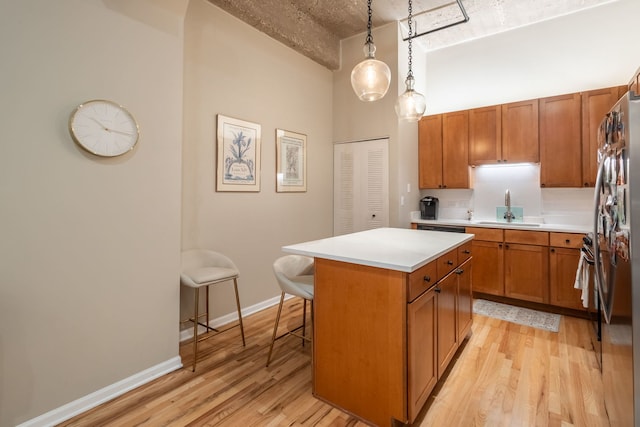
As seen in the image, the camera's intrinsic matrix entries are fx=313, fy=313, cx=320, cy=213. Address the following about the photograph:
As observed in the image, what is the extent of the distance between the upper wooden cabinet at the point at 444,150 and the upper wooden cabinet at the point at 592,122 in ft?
3.79

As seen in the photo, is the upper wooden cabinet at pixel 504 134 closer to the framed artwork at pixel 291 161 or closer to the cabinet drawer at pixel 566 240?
the cabinet drawer at pixel 566 240

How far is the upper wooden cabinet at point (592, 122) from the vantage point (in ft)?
10.5

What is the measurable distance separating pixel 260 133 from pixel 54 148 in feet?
6.47

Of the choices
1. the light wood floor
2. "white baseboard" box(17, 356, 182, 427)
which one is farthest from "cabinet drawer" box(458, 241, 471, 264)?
"white baseboard" box(17, 356, 182, 427)

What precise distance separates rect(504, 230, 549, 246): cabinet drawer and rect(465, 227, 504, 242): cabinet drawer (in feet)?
0.20

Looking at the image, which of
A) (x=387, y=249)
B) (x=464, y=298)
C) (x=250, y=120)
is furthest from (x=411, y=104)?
(x=250, y=120)

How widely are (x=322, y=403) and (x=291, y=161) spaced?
269 cm

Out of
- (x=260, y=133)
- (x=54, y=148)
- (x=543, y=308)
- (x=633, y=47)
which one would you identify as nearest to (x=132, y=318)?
(x=54, y=148)

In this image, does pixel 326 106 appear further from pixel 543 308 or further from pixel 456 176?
pixel 543 308

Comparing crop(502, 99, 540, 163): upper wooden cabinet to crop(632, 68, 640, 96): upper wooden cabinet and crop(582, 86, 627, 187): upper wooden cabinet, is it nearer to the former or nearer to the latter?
crop(582, 86, 627, 187): upper wooden cabinet

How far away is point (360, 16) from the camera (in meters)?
3.80

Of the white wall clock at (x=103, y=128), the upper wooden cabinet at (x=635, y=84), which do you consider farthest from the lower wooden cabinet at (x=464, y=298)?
the white wall clock at (x=103, y=128)

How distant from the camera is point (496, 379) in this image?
2.17 meters

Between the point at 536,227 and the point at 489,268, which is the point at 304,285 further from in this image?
the point at 536,227
